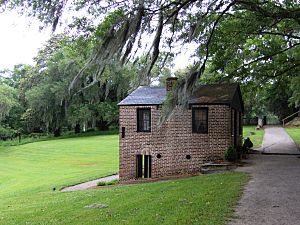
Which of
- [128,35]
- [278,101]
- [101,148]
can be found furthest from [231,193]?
[278,101]

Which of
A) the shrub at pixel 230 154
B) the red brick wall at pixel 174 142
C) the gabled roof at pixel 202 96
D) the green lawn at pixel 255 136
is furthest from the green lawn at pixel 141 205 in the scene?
the green lawn at pixel 255 136

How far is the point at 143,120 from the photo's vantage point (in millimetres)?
16531

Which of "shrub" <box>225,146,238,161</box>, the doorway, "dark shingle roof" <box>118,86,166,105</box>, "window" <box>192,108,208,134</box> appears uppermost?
"dark shingle roof" <box>118,86,166,105</box>

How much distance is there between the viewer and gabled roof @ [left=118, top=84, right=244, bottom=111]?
15.5 meters

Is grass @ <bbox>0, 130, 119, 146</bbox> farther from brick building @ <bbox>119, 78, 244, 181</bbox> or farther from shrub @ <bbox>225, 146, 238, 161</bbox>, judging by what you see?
shrub @ <bbox>225, 146, 238, 161</bbox>

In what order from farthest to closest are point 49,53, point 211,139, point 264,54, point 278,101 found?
point 49,53, point 278,101, point 264,54, point 211,139

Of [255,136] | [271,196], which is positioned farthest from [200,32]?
[255,136]

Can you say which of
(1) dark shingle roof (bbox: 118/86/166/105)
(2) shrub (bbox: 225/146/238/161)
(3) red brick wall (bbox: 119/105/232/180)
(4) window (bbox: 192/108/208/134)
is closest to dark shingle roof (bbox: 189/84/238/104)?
(3) red brick wall (bbox: 119/105/232/180)

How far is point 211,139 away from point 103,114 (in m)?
31.2

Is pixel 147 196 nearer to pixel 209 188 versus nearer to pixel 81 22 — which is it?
pixel 209 188

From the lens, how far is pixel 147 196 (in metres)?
9.21

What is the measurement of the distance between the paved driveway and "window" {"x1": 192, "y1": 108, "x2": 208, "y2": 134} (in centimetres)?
261

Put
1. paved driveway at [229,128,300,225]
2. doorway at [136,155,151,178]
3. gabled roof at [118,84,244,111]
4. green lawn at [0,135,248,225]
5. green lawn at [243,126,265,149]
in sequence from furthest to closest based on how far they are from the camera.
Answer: green lawn at [243,126,265,149] → doorway at [136,155,151,178] → gabled roof at [118,84,244,111] → green lawn at [0,135,248,225] → paved driveway at [229,128,300,225]

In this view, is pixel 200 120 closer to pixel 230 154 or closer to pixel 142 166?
pixel 230 154
